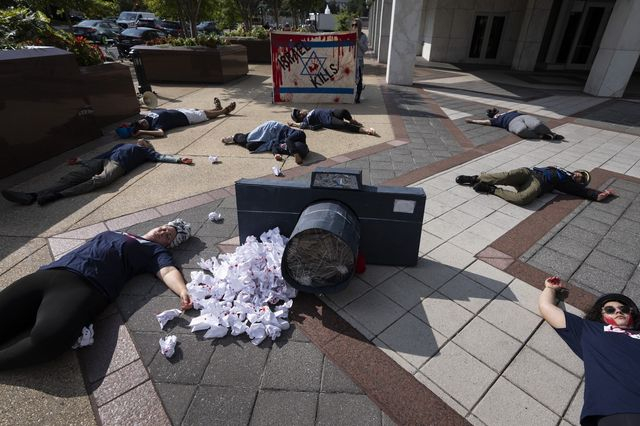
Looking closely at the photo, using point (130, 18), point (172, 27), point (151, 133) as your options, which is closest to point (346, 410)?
point (151, 133)

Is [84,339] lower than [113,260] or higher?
lower

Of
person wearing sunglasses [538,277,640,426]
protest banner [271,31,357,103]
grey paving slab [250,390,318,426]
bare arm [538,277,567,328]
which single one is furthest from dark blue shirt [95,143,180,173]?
person wearing sunglasses [538,277,640,426]

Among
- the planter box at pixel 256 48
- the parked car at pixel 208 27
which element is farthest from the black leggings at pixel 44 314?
the parked car at pixel 208 27

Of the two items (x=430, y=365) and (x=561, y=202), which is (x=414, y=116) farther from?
(x=430, y=365)

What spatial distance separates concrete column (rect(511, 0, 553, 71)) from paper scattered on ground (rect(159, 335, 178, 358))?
21036mm

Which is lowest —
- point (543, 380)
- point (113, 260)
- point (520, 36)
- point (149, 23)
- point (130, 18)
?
point (543, 380)

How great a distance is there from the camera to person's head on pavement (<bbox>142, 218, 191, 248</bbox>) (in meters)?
3.54

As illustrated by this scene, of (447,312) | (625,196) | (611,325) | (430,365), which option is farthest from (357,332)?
(625,196)

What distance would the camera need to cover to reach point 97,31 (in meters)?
19.1

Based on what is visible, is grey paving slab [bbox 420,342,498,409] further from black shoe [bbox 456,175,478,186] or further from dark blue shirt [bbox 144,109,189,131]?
dark blue shirt [bbox 144,109,189,131]

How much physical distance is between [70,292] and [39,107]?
494 cm

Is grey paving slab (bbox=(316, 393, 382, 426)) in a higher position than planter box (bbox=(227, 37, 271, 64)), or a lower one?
lower

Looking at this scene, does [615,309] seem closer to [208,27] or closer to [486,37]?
[486,37]

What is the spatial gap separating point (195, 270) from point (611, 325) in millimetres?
3518
